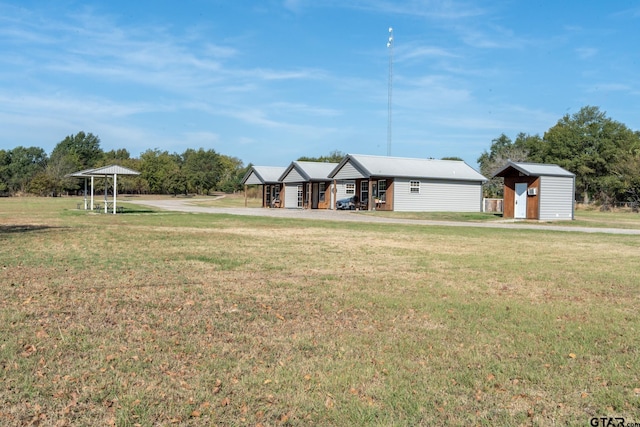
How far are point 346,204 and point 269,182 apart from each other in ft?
44.8

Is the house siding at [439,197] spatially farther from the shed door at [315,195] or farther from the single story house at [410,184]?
the shed door at [315,195]

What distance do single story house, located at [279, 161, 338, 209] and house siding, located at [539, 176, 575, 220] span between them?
20.1 meters

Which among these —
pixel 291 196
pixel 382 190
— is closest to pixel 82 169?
pixel 291 196

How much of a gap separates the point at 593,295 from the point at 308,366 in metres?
5.28

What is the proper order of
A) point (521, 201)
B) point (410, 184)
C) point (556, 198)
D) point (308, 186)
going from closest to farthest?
point (556, 198)
point (521, 201)
point (410, 184)
point (308, 186)

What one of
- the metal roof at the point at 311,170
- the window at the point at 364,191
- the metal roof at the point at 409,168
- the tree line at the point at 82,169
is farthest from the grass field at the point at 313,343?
the tree line at the point at 82,169

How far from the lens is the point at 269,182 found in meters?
56.4

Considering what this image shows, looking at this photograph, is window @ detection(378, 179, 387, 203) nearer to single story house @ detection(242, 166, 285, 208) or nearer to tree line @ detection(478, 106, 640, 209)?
single story house @ detection(242, 166, 285, 208)

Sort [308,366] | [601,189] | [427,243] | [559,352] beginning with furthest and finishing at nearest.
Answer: [601,189] < [427,243] < [559,352] < [308,366]

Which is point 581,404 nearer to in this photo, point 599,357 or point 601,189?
point 599,357

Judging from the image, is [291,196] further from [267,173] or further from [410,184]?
[410,184]

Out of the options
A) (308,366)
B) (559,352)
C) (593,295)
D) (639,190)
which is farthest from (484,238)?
(639,190)

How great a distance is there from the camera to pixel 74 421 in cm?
371

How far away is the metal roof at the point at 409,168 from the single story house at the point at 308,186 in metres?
2.00
